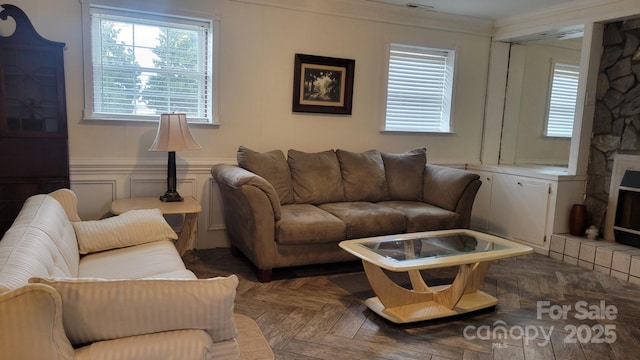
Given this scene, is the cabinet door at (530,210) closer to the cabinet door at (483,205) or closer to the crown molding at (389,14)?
the cabinet door at (483,205)

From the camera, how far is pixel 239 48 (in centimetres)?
380

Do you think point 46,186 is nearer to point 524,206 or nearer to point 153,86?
point 153,86

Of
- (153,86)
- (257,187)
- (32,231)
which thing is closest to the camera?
(32,231)

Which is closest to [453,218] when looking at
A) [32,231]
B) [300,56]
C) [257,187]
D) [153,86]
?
[257,187]

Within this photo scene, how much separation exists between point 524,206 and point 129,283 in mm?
3895

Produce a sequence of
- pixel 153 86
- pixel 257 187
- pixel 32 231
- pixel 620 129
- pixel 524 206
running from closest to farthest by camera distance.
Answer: pixel 32 231, pixel 257 187, pixel 153 86, pixel 620 129, pixel 524 206

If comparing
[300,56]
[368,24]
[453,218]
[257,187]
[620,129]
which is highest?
[368,24]

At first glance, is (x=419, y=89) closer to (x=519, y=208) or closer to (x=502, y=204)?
(x=502, y=204)

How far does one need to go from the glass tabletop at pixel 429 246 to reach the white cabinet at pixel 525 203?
4.67 feet

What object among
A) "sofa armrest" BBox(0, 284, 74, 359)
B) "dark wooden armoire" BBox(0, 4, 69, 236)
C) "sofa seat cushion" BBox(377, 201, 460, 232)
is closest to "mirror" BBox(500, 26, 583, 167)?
"sofa seat cushion" BBox(377, 201, 460, 232)

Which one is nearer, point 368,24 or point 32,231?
point 32,231

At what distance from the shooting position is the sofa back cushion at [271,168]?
3.57 meters

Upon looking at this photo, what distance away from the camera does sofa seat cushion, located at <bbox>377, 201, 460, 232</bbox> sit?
11.6 feet

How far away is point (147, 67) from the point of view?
141 inches
